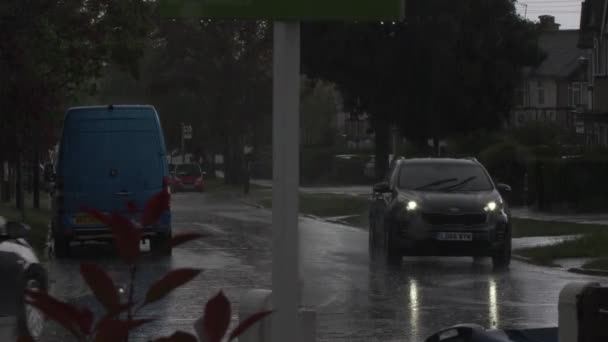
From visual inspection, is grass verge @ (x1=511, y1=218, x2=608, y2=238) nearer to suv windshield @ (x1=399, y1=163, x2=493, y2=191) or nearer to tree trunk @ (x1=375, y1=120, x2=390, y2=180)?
suv windshield @ (x1=399, y1=163, x2=493, y2=191)

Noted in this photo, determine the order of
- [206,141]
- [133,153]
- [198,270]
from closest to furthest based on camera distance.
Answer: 1. [198,270]
2. [133,153]
3. [206,141]

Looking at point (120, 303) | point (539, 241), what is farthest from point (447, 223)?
point (120, 303)

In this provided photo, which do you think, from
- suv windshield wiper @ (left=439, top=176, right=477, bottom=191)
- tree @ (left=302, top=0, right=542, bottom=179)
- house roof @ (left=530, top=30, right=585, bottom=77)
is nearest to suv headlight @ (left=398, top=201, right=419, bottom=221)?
suv windshield wiper @ (left=439, top=176, right=477, bottom=191)

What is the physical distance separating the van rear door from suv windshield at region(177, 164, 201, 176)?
5426 centimetres

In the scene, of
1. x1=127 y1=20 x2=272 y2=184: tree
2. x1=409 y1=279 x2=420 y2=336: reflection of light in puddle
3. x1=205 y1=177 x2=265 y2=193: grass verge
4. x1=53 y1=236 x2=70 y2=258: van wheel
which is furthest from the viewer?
x1=127 y1=20 x2=272 y2=184: tree

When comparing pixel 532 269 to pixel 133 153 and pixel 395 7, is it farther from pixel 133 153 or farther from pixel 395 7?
pixel 395 7

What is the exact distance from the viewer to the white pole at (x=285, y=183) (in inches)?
275

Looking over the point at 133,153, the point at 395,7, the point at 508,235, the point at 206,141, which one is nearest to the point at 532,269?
the point at 508,235

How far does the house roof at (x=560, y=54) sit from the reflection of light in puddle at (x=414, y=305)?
Answer: 7783cm

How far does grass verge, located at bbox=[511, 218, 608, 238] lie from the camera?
30.1m

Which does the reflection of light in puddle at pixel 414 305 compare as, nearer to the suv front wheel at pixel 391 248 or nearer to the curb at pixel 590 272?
the suv front wheel at pixel 391 248

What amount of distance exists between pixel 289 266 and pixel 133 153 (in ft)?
54.9

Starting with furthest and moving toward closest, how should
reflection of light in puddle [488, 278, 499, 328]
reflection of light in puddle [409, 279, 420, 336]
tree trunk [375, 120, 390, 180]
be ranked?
tree trunk [375, 120, 390, 180]
reflection of light in puddle [488, 278, 499, 328]
reflection of light in puddle [409, 279, 420, 336]

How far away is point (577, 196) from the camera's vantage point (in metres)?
41.0
